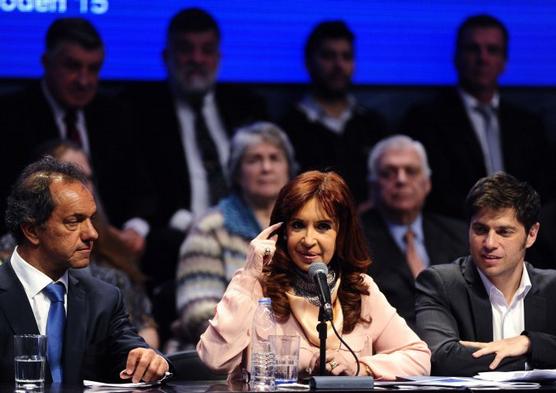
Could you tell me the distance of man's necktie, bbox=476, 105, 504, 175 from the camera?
7301 millimetres

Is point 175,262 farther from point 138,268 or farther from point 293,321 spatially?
point 293,321

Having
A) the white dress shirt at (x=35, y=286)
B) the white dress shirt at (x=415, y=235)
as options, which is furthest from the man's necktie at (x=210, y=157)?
the white dress shirt at (x=35, y=286)

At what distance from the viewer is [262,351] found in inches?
151

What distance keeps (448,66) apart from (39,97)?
254 cm

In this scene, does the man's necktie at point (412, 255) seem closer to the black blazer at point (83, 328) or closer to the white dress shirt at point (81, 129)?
the white dress shirt at point (81, 129)

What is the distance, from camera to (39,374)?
3.72 m

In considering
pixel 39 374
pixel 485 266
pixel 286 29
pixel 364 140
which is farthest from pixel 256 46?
pixel 39 374

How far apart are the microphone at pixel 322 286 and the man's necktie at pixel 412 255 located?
8.26 ft

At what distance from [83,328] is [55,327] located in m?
0.10

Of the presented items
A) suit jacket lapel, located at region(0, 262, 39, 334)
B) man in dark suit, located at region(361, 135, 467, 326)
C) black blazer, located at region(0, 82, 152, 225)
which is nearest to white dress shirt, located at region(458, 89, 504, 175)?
man in dark suit, located at region(361, 135, 467, 326)

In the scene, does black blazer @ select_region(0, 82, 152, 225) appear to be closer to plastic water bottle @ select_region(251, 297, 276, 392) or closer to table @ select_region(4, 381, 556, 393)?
plastic water bottle @ select_region(251, 297, 276, 392)

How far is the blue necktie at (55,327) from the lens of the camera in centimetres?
417

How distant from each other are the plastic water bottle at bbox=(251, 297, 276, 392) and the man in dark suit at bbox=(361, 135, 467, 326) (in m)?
2.27

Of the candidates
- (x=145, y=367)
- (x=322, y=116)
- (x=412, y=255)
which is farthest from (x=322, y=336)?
(x=322, y=116)
